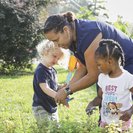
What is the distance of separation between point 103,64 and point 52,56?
45.0 inches

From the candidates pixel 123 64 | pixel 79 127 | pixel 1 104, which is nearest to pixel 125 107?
pixel 123 64

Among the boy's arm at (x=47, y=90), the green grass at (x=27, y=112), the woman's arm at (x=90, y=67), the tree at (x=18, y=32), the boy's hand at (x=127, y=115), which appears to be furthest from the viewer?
the tree at (x=18, y=32)

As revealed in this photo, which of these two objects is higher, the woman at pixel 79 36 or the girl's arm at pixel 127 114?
the woman at pixel 79 36

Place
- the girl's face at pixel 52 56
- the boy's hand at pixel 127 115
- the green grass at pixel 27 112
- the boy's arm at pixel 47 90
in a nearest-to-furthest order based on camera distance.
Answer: the green grass at pixel 27 112 → the boy's hand at pixel 127 115 → the boy's arm at pixel 47 90 → the girl's face at pixel 52 56

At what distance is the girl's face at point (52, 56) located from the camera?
4603 millimetres

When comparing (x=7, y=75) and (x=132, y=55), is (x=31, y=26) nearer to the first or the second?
(x=7, y=75)

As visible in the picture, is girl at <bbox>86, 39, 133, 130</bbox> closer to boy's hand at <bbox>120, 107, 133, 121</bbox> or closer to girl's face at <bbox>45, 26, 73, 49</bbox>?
boy's hand at <bbox>120, 107, 133, 121</bbox>

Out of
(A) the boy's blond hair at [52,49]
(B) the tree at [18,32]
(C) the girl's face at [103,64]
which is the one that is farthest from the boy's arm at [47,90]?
(B) the tree at [18,32]

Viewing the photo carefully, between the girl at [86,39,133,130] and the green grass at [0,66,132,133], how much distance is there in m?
0.14

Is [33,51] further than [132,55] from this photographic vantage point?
Yes

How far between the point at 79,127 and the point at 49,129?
0.66ft

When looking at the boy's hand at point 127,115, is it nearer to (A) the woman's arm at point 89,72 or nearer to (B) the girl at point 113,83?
(B) the girl at point 113,83

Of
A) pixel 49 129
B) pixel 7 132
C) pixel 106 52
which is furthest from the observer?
pixel 106 52

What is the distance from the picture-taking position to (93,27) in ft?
12.5
